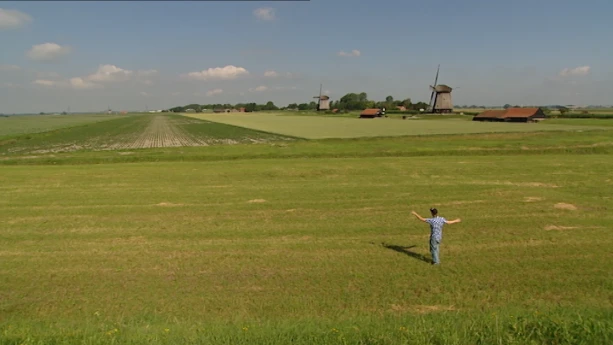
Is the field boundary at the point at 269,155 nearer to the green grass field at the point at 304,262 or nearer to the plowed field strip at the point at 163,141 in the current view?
the green grass field at the point at 304,262

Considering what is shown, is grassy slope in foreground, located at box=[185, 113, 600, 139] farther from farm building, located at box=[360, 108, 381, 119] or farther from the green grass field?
the green grass field

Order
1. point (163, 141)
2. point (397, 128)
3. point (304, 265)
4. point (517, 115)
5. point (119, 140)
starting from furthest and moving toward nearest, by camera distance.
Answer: point (517, 115), point (397, 128), point (119, 140), point (163, 141), point (304, 265)

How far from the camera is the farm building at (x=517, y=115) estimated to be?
98188 millimetres

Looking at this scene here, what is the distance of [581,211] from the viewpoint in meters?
16.6

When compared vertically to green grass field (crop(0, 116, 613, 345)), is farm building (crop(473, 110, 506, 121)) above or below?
above

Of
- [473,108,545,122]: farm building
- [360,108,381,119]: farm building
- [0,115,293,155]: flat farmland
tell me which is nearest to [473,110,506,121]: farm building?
[473,108,545,122]: farm building

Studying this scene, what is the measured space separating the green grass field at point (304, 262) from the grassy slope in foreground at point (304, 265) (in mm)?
56

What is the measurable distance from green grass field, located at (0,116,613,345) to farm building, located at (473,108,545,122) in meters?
82.9

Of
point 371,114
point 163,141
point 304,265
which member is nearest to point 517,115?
point 371,114

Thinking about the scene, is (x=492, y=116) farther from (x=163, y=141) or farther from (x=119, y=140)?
(x=119, y=140)

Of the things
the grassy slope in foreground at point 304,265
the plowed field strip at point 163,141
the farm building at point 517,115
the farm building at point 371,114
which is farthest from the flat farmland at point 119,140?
the farm building at point 517,115

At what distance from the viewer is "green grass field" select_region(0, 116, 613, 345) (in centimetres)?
770

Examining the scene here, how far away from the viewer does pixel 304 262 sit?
11.5 meters

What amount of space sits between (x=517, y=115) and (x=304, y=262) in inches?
4074
